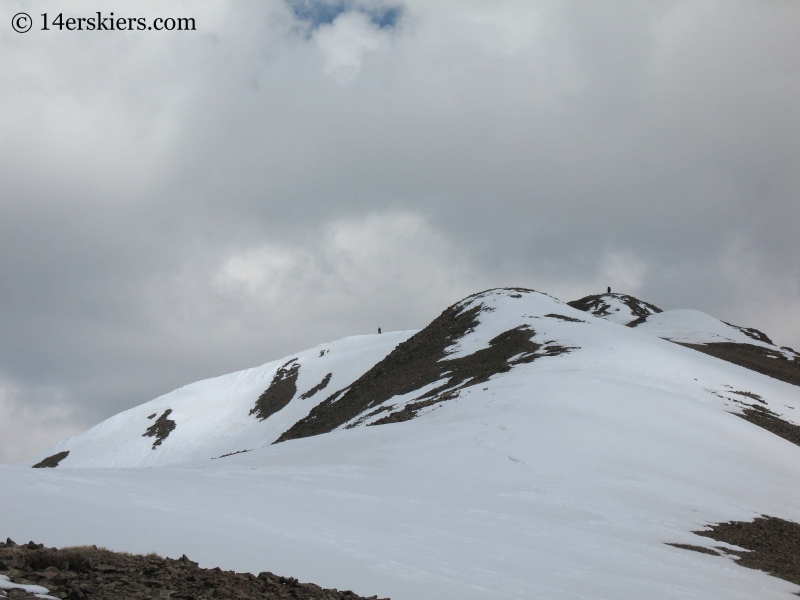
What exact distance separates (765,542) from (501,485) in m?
7.10

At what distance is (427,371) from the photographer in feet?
155

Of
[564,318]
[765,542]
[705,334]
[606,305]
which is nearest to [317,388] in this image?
[564,318]

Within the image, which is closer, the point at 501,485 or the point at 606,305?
the point at 501,485

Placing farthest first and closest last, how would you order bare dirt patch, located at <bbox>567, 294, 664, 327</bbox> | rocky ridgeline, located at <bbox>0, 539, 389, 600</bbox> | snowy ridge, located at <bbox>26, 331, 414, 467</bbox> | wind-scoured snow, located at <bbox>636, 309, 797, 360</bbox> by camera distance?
bare dirt patch, located at <bbox>567, 294, 664, 327</bbox> < snowy ridge, located at <bbox>26, 331, 414, 467</bbox> < wind-scoured snow, located at <bbox>636, 309, 797, 360</bbox> < rocky ridgeline, located at <bbox>0, 539, 389, 600</bbox>

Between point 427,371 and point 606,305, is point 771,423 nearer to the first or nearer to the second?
point 427,371

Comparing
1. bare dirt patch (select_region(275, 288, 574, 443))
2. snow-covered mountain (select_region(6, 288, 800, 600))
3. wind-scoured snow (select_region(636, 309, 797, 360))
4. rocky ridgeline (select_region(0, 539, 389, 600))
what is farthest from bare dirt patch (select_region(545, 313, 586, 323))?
rocky ridgeline (select_region(0, 539, 389, 600))

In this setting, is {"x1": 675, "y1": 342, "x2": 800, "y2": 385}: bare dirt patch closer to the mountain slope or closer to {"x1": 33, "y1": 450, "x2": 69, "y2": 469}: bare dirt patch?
the mountain slope

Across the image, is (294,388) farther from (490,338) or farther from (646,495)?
(646,495)

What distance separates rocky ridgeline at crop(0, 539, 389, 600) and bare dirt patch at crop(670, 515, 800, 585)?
11.1 metres

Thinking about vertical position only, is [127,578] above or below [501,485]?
below

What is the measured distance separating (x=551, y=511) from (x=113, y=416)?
90.7m

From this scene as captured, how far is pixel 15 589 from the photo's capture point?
690cm

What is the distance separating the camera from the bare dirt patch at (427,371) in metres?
40.4

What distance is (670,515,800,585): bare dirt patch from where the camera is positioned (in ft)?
50.7
